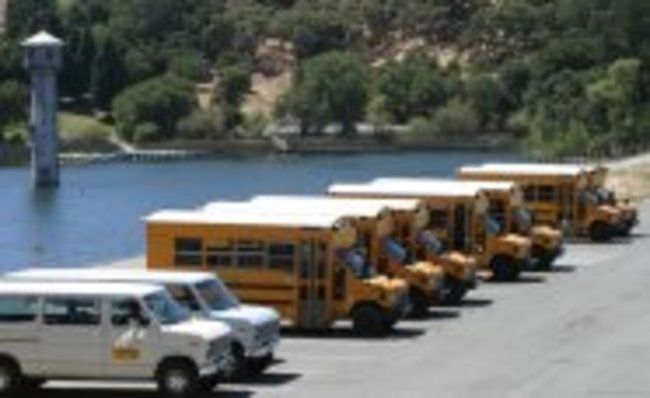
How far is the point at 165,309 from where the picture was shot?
2880 centimetres

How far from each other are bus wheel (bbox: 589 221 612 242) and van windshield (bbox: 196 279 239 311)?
30.1 meters

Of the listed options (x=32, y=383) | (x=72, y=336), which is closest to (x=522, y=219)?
(x=32, y=383)

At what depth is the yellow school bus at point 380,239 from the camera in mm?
38906

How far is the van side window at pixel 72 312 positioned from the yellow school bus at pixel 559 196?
26704mm

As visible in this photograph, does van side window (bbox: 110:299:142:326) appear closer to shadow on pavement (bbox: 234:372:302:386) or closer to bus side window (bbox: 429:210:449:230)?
shadow on pavement (bbox: 234:372:302:386)

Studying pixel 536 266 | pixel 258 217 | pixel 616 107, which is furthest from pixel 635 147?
pixel 258 217

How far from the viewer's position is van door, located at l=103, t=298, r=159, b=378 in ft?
92.7

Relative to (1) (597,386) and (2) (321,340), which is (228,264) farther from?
(1) (597,386)

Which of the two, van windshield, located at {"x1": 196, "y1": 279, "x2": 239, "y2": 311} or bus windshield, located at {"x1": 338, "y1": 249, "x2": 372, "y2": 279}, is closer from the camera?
van windshield, located at {"x1": 196, "y1": 279, "x2": 239, "y2": 311}

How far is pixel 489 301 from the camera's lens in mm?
43719

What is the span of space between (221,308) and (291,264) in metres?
5.30

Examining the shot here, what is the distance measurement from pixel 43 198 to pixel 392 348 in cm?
12813

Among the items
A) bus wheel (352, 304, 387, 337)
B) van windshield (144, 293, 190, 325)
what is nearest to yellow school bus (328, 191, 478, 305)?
bus wheel (352, 304, 387, 337)

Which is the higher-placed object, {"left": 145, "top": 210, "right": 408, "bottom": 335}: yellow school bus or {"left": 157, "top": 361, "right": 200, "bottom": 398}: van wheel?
{"left": 145, "top": 210, "right": 408, "bottom": 335}: yellow school bus
